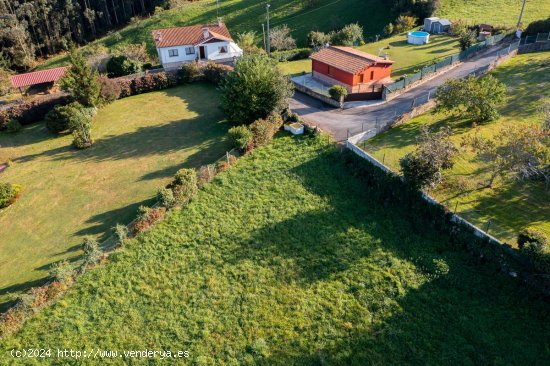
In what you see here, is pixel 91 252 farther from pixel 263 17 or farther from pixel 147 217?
pixel 263 17

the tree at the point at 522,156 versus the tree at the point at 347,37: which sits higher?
the tree at the point at 347,37

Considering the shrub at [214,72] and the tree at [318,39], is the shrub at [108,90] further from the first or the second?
the tree at [318,39]

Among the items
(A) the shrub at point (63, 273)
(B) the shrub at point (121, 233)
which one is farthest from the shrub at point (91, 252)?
(B) the shrub at point (121, 233)

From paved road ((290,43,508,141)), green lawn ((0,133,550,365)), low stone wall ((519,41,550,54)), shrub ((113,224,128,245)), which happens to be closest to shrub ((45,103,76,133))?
shrub ((113,224,128,245))

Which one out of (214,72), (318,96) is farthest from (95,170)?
(318,96)

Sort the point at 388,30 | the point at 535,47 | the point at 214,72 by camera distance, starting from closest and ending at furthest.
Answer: the point at 535,47
the point at 214,72
the point at 388,30

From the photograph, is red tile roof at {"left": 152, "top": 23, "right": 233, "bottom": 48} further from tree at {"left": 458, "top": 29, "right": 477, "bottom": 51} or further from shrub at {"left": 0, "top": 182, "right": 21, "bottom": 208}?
tree at {"left": 458, "top": 29, "right": 477, "bottom": 51}

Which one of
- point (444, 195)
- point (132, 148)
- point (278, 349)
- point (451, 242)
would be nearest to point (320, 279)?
point (278, 349)
